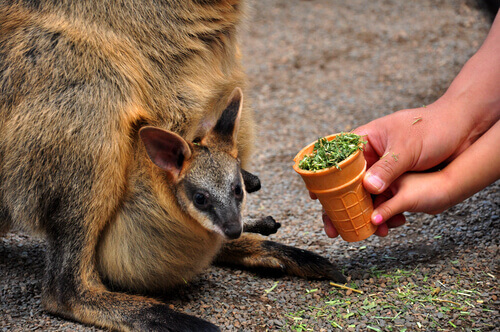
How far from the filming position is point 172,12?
2859mm

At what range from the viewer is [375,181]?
264 cm

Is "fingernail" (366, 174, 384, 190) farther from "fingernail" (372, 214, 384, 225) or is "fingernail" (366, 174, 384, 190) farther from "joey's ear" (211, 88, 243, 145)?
"joey's ear" (211, 88, 243, 145)

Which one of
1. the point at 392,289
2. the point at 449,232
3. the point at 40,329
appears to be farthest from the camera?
the point at 449,232

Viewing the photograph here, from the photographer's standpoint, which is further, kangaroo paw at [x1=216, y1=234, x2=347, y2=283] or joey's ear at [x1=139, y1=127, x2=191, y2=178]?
kangaroo paw at [x1=216, y1=234, x2=347, y2=283]

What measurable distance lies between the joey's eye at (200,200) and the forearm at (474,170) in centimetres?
120

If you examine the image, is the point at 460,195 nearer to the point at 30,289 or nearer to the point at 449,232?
the point at 449,232

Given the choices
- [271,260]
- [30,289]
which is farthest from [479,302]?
[30,289]

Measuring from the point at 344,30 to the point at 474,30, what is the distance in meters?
1.61

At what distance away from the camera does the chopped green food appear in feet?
8.45

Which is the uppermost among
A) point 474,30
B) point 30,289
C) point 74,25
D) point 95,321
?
point 74,25

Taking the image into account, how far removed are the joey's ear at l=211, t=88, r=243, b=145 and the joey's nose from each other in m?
0.53

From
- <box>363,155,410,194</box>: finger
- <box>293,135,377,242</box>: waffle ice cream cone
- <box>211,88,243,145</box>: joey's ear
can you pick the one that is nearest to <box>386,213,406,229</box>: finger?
<box>293,135,377,242</box>: waffle ice cream cone

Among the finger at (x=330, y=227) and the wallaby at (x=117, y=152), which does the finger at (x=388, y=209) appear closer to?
the finger at (x=330, y=227)

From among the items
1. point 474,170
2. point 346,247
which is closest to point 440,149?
point 474,170
